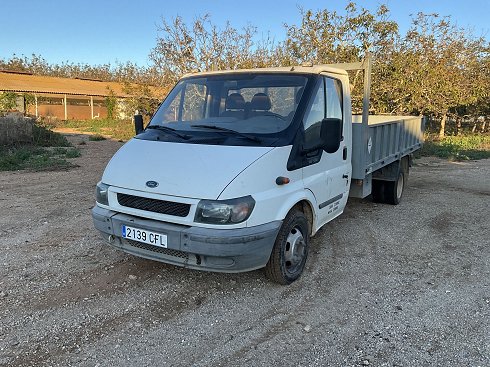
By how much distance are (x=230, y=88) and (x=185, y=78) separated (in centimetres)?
75

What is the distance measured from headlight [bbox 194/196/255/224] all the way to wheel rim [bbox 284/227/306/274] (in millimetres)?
756

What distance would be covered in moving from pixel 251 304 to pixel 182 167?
1.39 metres

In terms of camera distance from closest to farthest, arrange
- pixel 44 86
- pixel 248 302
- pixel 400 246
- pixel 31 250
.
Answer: pixel 248 302
pixel 31 250
pixel 400 246
pixel 44 86

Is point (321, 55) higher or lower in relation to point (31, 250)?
higher

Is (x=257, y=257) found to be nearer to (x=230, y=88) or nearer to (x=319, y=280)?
(x=319, y=280)

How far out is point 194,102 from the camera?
4539 millimetres

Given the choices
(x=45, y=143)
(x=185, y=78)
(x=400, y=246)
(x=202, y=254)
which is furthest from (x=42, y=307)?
(x=45, y=143)

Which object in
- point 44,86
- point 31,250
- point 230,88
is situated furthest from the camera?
point 44,86

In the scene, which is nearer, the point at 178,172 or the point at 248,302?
the point at 178,172

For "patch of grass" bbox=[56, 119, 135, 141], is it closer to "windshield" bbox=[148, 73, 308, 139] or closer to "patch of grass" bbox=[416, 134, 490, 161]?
"patch of grass" bbox=[416, 134, 490, 161]

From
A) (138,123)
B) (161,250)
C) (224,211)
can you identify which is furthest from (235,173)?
(138,123)

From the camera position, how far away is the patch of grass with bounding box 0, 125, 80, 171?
10945 millimetres

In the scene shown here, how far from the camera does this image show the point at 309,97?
4008 millimetres

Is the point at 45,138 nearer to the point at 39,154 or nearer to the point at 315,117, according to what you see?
the point at 39,154
